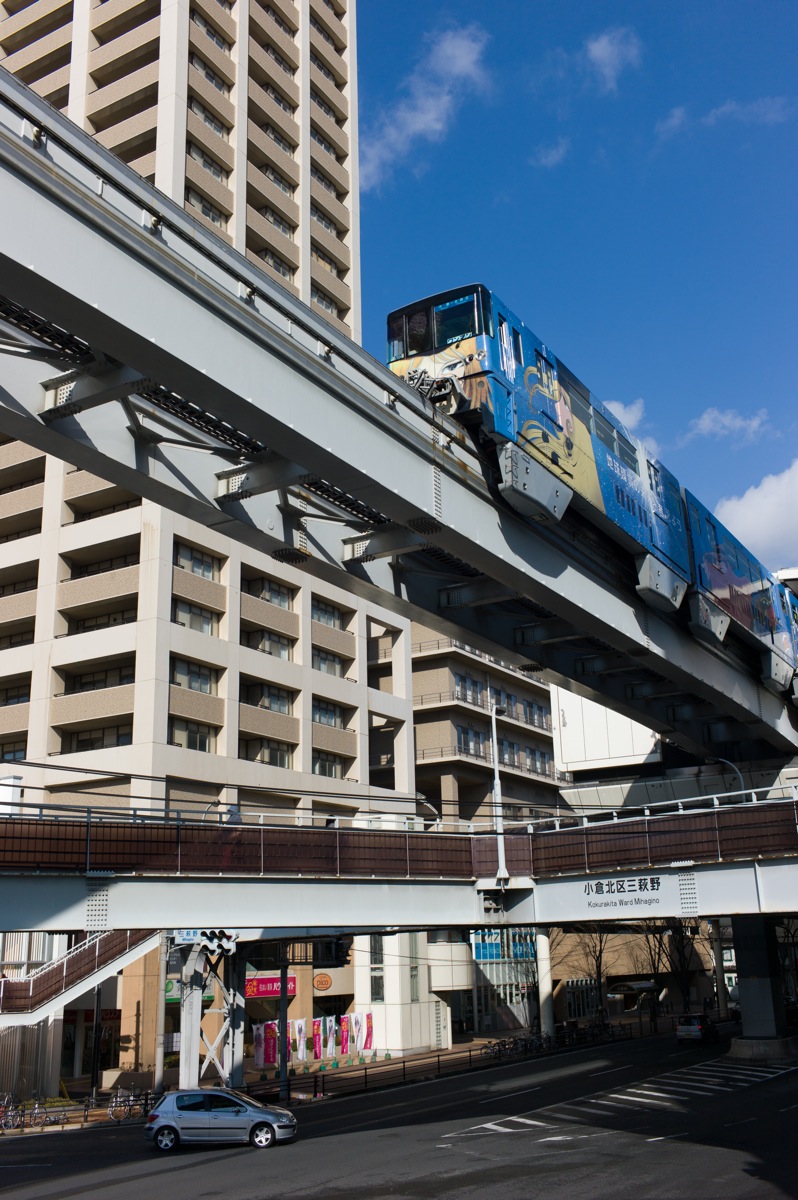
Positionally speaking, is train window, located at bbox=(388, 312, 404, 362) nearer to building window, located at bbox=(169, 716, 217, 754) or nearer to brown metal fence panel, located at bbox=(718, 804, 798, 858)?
brown metal fence panel, located at bbox=(718, 804, 798, 858)

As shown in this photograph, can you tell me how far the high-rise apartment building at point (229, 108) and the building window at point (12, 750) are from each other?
25.9 meters

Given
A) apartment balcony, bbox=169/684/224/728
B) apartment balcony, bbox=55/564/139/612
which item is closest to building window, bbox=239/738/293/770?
apartment balcony, bbox=169/684/224/728

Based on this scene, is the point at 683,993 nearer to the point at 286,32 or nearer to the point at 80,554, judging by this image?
the point at 80,554

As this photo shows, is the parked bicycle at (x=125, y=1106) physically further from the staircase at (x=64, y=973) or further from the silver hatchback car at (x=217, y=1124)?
the silver hatchback car at (x=217, y=1124)

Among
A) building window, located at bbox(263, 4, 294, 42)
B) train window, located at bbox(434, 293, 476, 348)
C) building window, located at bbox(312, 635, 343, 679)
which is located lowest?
train window, located at bbox(434, 293, 476, 348)

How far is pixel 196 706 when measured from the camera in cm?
4944

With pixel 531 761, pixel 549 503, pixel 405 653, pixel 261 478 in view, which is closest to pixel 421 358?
pixel 549 503

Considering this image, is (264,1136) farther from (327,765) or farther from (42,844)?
(327,765)

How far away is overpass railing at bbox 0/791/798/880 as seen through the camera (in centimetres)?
2019

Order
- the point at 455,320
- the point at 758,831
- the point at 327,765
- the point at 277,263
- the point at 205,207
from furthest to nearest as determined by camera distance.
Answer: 1. the point at 277,263
2. the point at 205,207
3. the point at 327,765
4. the point at 758,831
5. the point at 455,320

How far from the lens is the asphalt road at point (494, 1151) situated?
58.5 ft

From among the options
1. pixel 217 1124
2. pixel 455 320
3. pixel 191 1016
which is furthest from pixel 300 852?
pixel 455 320

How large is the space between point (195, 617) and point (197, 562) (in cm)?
271

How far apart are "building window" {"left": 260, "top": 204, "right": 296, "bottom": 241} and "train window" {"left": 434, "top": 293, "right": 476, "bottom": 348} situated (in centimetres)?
4847
